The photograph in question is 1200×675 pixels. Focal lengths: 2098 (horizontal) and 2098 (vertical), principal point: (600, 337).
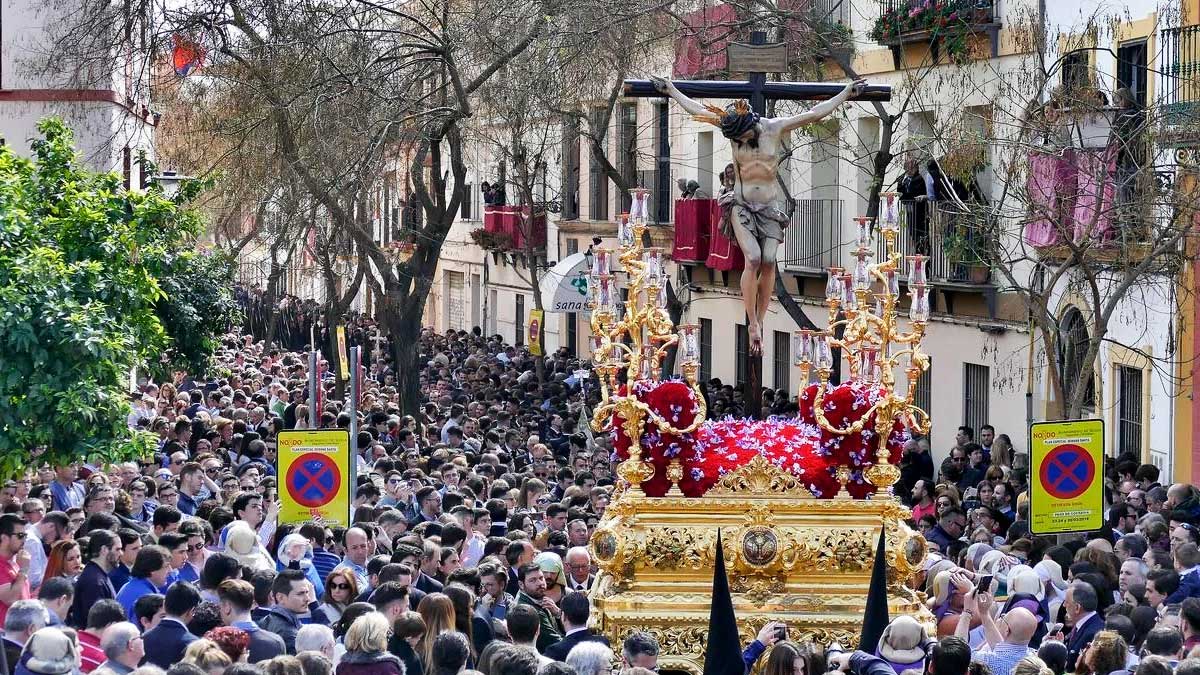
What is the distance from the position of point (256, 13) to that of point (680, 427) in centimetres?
1175

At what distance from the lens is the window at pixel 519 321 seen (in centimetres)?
4500

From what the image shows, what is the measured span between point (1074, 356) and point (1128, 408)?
7.76ft

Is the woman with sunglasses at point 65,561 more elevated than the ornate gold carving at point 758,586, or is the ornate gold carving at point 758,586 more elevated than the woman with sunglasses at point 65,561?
the woman with sunglasses at point 65,561

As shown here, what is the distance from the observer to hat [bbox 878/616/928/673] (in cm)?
880

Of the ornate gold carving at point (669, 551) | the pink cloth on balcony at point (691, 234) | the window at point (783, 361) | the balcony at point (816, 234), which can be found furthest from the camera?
the window at point (783, 361)

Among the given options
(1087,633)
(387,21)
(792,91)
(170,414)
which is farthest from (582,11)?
(1087,633)

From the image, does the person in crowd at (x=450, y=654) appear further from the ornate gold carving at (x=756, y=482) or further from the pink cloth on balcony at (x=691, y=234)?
the pink cloth on balcony at (x=691, y=234)

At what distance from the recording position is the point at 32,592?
38.8 ft

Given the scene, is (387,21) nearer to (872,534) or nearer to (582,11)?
(582,11)

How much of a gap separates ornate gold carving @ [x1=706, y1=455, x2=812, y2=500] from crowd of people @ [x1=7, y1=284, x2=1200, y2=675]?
2.99ft

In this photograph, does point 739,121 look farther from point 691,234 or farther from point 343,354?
point 691,234

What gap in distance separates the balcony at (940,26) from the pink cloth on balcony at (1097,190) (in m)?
5.38

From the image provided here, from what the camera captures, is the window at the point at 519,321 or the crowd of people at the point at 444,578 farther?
the window at the point at 519,321

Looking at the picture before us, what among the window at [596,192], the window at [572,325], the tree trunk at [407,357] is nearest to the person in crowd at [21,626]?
the tree trunk at [407,357]
